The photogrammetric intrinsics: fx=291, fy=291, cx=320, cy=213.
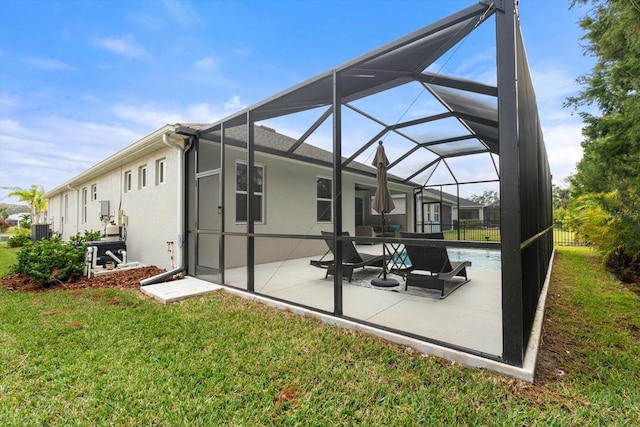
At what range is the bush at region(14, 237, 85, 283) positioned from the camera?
5.67 metres

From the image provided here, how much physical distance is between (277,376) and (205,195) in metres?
5.02

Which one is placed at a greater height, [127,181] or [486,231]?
[127,181]

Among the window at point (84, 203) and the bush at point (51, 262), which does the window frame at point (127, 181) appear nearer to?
the bush at point (51, 262)

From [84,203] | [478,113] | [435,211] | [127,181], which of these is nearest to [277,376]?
[478,113]

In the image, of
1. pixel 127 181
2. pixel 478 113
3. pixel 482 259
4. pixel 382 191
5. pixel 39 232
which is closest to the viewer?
pixel 382 191

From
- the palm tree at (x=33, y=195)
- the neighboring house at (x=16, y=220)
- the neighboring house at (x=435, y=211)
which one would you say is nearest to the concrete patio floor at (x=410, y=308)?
the neighboring house at (x=435, y=211)

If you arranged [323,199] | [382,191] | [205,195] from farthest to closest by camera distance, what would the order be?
[323,199] < [205,195] < [382,191]

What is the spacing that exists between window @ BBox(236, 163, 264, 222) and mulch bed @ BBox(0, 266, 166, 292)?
2.30 meters

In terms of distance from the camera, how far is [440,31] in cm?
294

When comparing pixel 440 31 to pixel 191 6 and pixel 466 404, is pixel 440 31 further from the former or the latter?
pixel 191 6

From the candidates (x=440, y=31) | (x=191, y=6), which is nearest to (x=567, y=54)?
(x=440, y=31)

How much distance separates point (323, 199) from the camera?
1000 centimetres

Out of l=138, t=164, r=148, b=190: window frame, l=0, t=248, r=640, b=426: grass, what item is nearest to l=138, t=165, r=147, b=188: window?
l=138, t=164, r=148, b=190: window frame

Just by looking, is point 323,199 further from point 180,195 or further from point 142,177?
point 142,177
